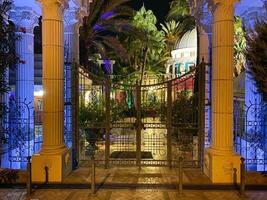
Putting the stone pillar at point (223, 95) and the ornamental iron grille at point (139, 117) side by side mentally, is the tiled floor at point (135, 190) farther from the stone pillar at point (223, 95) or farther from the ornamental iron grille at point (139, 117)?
the ornamental iron grille at point (139, 117)

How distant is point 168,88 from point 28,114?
16.5 feet

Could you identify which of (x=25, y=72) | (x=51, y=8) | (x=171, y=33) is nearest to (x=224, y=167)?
(x=51, y=8)

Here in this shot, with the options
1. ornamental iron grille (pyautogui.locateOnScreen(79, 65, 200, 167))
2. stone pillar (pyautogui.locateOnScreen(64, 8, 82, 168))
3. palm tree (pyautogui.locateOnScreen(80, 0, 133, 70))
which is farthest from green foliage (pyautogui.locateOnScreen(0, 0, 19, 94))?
palm tree (pyautogui.locateOnScreen(80, 0, 133, 70))

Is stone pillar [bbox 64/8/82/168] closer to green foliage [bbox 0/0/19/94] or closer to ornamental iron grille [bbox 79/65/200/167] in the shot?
ornamental iron grille [bbox 79/65/200/167]

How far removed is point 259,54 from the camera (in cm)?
900

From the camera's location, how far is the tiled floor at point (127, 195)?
831 centimetres

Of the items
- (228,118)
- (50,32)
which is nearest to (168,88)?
(228,118)

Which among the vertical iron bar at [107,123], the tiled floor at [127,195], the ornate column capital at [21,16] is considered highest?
the ornate column capital at [21,16]

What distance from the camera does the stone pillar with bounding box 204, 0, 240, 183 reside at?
931cm

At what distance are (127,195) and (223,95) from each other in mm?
3398

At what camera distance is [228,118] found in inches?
374

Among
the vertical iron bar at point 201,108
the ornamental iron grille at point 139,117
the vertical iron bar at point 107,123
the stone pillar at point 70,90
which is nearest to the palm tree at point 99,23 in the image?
the ornamental iron grille at point 139,117

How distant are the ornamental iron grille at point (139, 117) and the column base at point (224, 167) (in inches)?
64.9

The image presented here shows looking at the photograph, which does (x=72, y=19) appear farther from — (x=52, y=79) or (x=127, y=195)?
(x=127, y=195)
